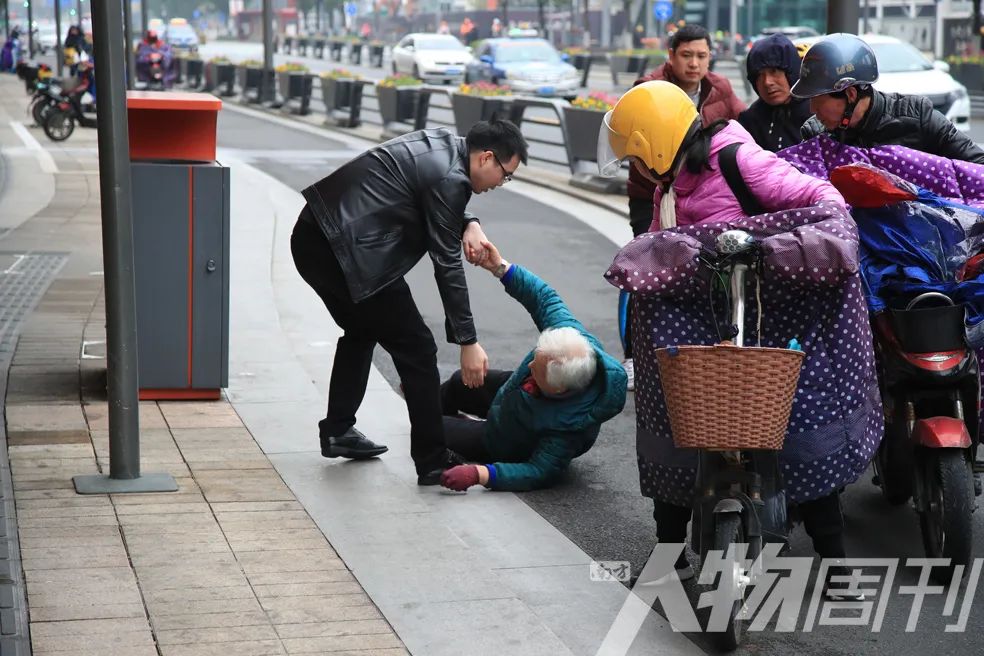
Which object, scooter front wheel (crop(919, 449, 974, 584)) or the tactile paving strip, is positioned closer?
the tactile paving strip

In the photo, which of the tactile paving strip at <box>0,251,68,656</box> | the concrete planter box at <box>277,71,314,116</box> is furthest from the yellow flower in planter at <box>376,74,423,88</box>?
the tactile paving strip at <box>0,251,68,656</box>

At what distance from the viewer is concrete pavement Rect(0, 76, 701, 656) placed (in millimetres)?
4426

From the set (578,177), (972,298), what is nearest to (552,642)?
(972,298)

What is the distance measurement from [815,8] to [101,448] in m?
65.8

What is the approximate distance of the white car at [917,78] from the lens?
79.8 ft

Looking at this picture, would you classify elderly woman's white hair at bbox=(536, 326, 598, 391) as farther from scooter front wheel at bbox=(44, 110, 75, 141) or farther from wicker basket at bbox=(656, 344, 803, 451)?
scooter front wheel at bbox=(44, 110, 75, 141)

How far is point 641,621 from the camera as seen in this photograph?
4691 millimetres

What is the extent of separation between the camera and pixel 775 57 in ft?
22.2

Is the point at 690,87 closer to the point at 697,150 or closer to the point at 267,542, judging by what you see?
the point at 697,150

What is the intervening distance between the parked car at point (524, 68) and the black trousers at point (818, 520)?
109 ft

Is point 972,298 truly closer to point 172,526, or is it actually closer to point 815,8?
point 172,526

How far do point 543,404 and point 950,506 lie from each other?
167cm

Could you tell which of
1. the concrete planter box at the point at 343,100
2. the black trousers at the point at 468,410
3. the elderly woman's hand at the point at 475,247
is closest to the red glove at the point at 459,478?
the black trousers at the point at 468,410

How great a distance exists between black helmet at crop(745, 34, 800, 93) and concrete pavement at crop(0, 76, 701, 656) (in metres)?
2.31
